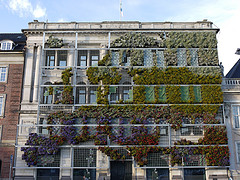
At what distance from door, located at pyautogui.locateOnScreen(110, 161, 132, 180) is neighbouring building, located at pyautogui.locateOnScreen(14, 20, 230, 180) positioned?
104 millimetres

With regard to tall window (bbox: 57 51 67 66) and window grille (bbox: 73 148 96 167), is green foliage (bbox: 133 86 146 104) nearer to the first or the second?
window grille (bbox: 73 148 96 167)

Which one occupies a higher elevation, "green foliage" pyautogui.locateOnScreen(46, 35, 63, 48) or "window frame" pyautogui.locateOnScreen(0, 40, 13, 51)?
"window frame" pyautogui.locateOnScreen(0, 40, 13, 51)

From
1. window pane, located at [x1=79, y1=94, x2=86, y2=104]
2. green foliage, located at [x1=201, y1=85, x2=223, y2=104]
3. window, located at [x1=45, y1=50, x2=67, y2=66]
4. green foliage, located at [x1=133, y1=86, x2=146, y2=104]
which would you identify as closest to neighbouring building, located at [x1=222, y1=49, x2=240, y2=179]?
green foliage, located at [x1=201, y1=85, x2=223, y2=104]

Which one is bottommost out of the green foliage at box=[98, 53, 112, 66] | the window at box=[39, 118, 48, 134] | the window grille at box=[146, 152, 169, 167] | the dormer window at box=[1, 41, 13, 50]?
the window grille at box=[146, 152, 169, 167]

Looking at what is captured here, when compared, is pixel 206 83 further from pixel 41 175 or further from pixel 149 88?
pixel 41 175

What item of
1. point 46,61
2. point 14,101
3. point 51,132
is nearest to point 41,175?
point 51,132

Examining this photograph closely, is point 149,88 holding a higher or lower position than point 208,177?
A: higher

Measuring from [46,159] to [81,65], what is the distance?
37.7 feet

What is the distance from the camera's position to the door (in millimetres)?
28500

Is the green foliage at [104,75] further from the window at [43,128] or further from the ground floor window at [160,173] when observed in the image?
the ground floor window at [160,173]

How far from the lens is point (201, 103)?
1166 inches

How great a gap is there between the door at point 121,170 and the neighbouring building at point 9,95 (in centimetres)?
1135

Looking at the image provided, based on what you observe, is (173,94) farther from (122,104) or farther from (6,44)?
(6,44)

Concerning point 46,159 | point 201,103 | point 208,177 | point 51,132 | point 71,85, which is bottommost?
point 208,177
